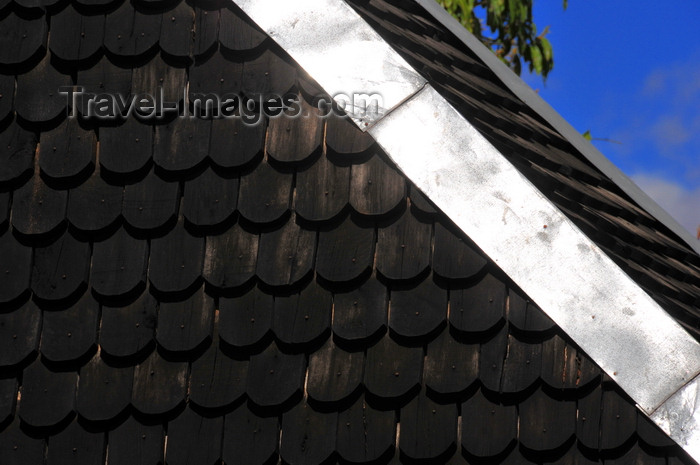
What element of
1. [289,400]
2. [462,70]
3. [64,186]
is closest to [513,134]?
[462,70]

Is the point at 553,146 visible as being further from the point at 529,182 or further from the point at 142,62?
the point at 142,62

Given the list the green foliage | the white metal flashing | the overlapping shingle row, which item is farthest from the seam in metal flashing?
the green foliage

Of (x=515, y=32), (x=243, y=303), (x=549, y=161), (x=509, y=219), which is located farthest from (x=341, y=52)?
(x=515, y=32)

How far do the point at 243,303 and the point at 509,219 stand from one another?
999mm

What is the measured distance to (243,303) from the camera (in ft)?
9.57

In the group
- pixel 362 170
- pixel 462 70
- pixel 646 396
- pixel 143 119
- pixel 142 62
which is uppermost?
pixel 462 70

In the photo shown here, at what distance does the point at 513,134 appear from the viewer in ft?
11.2

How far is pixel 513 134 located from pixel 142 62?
5.13 feet

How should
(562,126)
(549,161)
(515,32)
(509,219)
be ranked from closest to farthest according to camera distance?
(509,219), (549,161), (562,126), (515,32)

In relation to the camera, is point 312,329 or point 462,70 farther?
point 462,70

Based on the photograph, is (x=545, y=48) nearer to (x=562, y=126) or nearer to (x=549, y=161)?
(x=562, y=126)

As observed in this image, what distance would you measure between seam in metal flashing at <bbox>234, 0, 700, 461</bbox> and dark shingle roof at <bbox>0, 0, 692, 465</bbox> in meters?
0.10

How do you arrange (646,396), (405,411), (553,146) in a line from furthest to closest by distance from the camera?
1. (553,146)
2. (405,411)
3. (646,396)

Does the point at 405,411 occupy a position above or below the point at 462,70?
below
